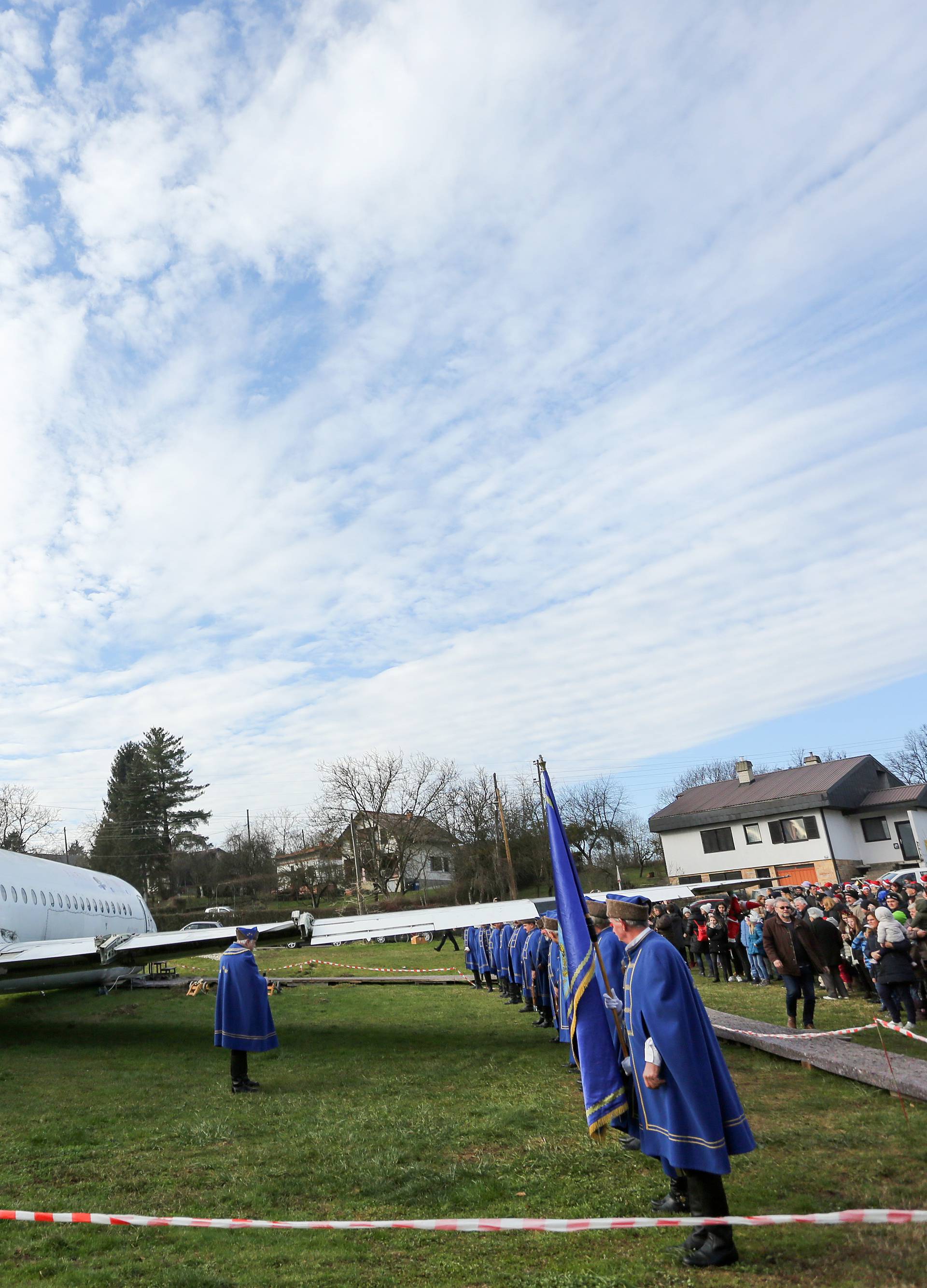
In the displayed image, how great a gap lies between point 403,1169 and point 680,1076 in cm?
295

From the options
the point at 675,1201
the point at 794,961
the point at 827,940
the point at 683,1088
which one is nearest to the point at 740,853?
the point at 827,940

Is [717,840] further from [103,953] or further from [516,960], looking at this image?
[103,953]

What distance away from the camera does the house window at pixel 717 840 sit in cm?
4772

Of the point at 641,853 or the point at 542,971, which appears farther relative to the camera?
the point at 641,853

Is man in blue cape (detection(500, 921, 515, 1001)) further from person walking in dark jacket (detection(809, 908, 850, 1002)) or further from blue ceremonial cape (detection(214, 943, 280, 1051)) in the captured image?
blue ceremonial cape (detection(214, 943, 280, 1051))

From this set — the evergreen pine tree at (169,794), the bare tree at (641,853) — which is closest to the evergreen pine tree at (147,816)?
the evergreen pine tree at (169,794)

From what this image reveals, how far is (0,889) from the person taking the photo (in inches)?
655

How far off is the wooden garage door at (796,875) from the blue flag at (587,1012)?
137ft

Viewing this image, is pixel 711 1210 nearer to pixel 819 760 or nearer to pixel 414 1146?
pixel 414 1146

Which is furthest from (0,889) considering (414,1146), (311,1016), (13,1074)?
(414,1146)

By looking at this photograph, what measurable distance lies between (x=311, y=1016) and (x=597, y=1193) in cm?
1227

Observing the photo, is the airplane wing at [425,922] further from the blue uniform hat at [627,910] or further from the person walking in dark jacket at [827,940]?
the blue uniform hat at [627,910]

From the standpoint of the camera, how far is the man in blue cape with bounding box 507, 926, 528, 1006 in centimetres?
1661

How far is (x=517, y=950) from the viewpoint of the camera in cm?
1702
